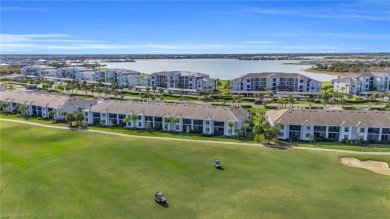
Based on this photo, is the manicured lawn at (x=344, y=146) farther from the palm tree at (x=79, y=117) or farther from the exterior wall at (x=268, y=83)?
the exterior wall at (x=268, y=83)

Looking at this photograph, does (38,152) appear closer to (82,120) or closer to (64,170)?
(64,170)

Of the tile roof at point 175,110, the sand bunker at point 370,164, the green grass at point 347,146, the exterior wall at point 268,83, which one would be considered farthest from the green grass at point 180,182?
the exterior wall at point 268,83

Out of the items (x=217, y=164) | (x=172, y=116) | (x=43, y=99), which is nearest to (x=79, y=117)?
(x=172, y=116)

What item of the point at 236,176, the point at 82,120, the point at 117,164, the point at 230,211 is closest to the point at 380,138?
the point at 236,176

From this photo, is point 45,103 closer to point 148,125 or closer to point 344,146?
point 148,125

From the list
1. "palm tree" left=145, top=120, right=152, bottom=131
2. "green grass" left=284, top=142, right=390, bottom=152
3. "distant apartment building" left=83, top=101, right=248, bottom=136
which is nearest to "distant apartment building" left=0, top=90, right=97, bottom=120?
"distant apartment building" left=83, top=101, right=248, bottom=136

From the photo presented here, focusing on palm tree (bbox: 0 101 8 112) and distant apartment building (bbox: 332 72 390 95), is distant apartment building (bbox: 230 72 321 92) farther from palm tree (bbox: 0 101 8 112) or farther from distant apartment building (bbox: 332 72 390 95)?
palm tree (bbox: 0 101 8 112)
